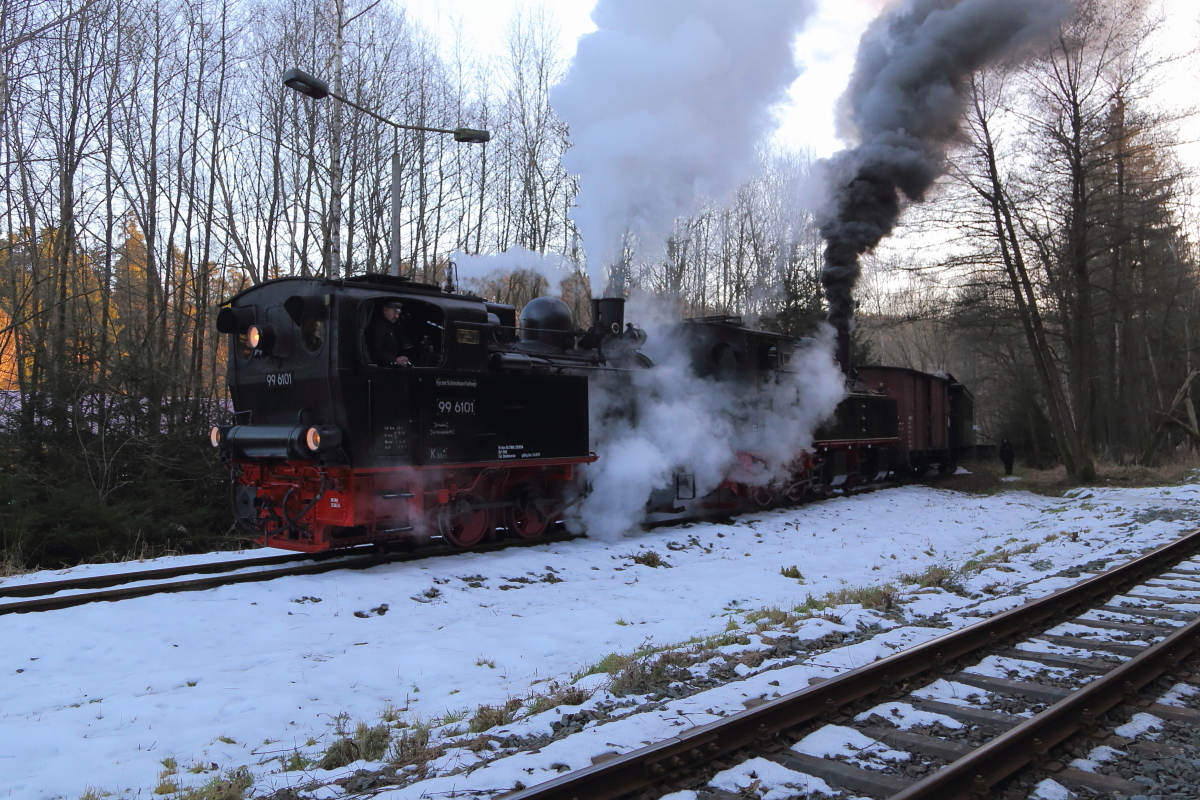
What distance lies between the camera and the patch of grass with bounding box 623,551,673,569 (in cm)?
903

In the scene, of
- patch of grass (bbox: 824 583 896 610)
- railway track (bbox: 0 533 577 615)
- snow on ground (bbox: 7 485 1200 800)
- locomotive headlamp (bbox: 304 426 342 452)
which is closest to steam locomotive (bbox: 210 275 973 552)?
locomotive headlamp (bbox: 304 426 342 452)

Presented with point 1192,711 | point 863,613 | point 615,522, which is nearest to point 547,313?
point 615,522

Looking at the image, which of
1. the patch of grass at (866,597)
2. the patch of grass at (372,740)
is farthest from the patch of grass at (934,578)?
the patch of grass at (372,740)

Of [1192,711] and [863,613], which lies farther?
[863,613]

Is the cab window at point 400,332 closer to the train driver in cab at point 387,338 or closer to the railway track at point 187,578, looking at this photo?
the train driver in cab at point 387,338

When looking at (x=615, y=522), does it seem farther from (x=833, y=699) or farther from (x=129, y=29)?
(x=129, y=29)

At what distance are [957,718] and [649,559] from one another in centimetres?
516

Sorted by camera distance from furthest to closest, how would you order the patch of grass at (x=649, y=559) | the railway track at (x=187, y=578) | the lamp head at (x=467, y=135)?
1. the lamp head at (x=467, y=135)
2. the patch of grass at (x=649, y=559)
3. the railway track at (x=187, y=578)

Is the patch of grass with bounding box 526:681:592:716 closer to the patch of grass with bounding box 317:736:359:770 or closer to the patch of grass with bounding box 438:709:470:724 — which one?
the patch of grass with bounding box 438:709:470:724

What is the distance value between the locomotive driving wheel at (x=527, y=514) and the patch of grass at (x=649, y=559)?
123 centimetres

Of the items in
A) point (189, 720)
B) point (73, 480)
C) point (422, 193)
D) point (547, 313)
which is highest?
point (422, 193)

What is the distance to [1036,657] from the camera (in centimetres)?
517

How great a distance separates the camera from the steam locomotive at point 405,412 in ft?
24.6

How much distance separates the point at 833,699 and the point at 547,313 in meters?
7.15
